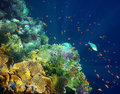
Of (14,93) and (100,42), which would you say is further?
(100,42)

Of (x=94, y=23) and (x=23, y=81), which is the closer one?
(x=23, y=81)

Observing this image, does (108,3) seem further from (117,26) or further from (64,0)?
(64,0)

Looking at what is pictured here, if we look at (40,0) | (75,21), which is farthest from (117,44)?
(40,0)

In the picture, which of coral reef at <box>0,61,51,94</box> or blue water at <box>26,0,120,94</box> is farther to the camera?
blue water at <box>26,0,120,94</box>

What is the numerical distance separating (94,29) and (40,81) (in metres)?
38.3

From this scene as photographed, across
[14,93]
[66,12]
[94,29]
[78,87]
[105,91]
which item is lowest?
[14,93]

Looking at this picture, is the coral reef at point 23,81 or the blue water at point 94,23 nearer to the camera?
the coral reef at point 23,81

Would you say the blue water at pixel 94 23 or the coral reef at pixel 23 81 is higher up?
the blue water at pixel 94 23

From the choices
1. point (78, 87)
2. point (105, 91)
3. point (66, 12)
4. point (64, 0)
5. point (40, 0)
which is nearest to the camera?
point (78, 87)

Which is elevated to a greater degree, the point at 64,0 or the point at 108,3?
the point at 108,3

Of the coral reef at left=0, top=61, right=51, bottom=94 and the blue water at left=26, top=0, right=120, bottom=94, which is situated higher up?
the blue water at left=26, top=0, right=120, bottom=94

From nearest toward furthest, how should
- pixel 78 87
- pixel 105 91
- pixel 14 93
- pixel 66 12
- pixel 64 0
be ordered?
pixel 14 93
pixel 78 87
pixel 105 91
pixel 64 0
pixel 66 12

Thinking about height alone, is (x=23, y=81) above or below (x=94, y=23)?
below

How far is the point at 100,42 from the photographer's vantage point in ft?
118
